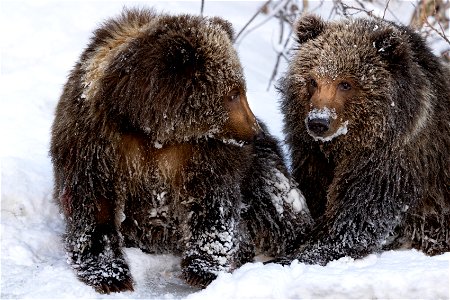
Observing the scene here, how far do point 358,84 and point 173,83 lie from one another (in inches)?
54.7

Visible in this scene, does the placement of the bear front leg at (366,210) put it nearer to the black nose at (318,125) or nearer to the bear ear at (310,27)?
the black nose at (318,125)

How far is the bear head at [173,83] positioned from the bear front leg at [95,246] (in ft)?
1.87

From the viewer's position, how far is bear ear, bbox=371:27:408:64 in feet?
18.8

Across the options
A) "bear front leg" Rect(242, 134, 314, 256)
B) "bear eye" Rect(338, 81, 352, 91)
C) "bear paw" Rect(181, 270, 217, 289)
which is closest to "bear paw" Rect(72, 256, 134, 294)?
"bear paw" Rect(181, 270, 217, 289)

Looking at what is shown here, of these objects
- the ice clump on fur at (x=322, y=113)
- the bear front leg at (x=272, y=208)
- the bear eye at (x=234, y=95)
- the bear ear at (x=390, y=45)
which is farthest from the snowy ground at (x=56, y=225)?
the bear ear at (x=390, y=45)

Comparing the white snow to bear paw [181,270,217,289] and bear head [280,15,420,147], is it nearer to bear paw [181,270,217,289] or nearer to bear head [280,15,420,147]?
bear head [280,15,420,147]

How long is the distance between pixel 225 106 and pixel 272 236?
1.24 metres

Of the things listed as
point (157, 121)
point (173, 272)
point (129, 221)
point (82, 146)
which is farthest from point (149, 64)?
point (173, 272)

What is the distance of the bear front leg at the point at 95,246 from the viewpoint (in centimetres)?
527

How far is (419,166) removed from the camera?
5887mm

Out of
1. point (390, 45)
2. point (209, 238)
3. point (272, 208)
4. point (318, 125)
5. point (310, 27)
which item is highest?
point (390, 45)

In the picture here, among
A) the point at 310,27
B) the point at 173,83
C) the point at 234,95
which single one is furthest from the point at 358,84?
the point at 173,83

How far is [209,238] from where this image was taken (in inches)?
215

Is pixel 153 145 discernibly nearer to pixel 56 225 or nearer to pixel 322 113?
pixel 322 113
